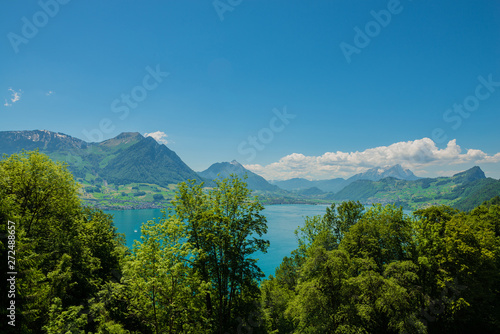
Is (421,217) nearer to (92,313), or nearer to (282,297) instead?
(282,297)

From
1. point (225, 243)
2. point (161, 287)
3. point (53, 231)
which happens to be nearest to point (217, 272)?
point (225, 243)

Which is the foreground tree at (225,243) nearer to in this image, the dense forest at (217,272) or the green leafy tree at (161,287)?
the dense forest at (217,272)

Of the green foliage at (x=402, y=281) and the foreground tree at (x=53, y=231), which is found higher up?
the foreground tree at (x=53, y=231)

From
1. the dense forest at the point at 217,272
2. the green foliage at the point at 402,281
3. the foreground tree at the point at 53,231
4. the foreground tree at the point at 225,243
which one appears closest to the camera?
the dense forest at the point at 217,272

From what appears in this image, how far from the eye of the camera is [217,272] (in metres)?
17.2

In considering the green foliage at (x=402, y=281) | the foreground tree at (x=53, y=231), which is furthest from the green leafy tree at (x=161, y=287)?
the green foliage at (x=402, y=281)

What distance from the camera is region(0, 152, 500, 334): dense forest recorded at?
1148cm

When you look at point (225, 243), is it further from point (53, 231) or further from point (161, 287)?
point (53, 231)

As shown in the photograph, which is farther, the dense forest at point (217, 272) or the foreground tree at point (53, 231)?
the foreground tree at point (53, 231)

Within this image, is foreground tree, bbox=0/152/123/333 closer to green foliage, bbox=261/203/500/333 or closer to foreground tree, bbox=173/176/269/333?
foreground tree, bbox=173/176/269/333

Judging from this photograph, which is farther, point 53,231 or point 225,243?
point 53,231

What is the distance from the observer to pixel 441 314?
20.5 metres

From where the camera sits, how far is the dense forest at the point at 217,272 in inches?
452

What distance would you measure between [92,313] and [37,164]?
1338 cm
